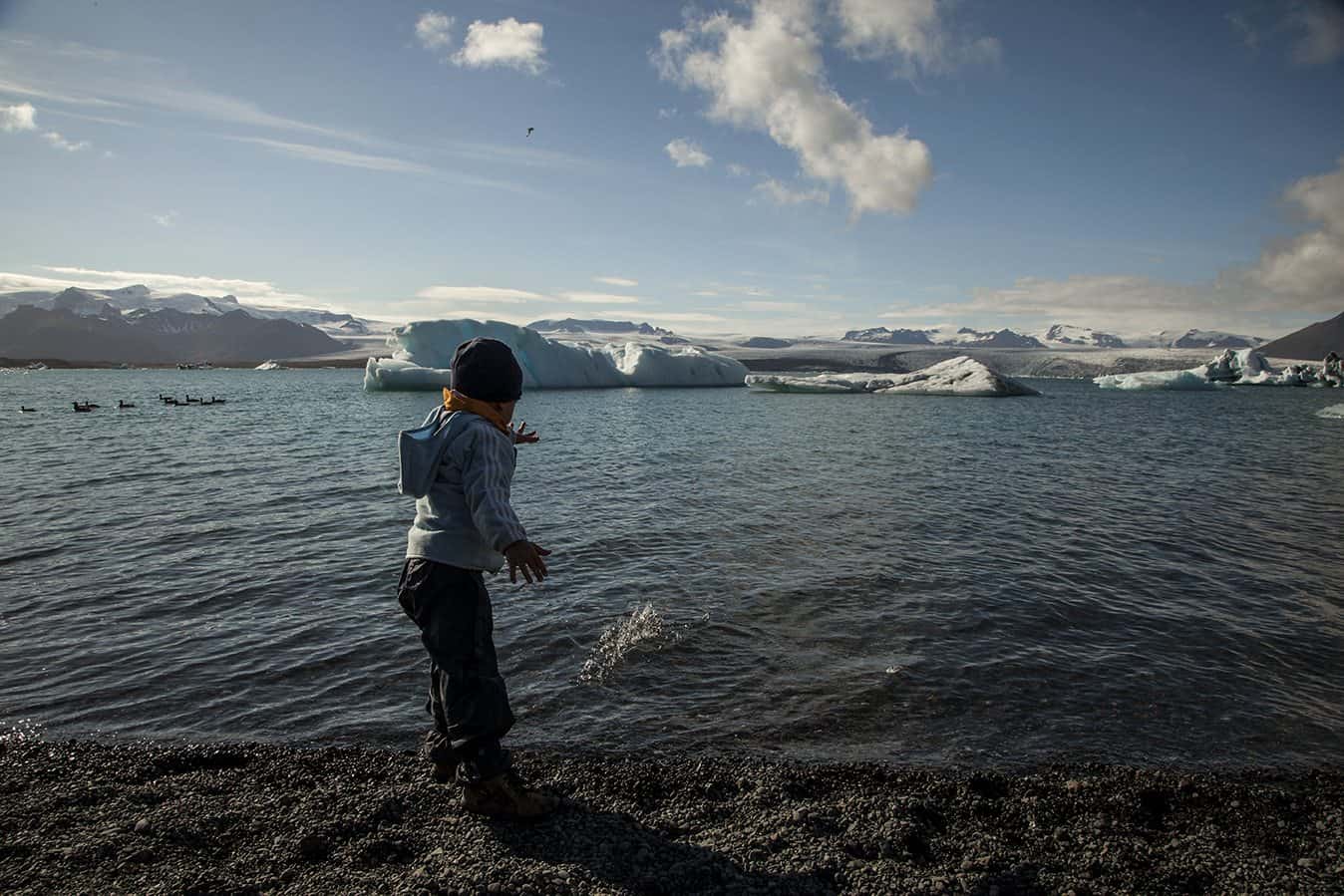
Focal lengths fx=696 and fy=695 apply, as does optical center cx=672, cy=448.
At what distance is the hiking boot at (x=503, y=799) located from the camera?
3.68m

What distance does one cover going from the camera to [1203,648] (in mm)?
6836

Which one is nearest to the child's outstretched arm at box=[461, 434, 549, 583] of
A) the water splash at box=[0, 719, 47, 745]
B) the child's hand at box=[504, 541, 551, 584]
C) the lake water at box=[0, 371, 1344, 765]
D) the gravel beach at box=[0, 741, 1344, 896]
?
the child's hand at box=[504, 541, 551, 584]

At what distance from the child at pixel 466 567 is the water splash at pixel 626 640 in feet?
7.01

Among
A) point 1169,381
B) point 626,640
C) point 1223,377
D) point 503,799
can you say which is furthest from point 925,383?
point 503,799

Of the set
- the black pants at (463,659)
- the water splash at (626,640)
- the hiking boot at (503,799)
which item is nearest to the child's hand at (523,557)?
the black pants at (463,659)

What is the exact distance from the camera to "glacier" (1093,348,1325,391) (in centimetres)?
8525

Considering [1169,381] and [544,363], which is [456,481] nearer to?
[544,363]

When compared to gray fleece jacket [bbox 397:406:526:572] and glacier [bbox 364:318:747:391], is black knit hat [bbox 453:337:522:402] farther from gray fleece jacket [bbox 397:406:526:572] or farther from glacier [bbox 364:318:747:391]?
glacier [bbox 364:318:747:391]

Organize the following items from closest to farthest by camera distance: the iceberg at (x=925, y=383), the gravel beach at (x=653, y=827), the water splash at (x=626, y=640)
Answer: the gravel beach at (x=653, y=827) < the water splash at (x=626, y=640) < the iceberg at (x=925, y=383)

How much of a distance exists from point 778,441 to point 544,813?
2432 centimetres

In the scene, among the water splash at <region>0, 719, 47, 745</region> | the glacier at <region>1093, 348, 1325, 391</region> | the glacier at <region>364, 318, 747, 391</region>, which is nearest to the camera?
the water splash at <region>0, 719, 47, 745</region>

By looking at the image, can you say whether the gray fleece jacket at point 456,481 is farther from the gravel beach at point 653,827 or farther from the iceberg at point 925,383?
the iceberg at point 925,383

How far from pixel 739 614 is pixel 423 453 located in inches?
187

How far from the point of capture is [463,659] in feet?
12.3
